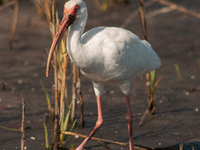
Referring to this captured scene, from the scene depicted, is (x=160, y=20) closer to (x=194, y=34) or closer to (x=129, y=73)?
(x=194, y=34)

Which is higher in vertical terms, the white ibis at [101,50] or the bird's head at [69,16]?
the bird's head at [69,16]

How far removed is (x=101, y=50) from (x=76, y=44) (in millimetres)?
285

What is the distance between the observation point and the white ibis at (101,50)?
355cm

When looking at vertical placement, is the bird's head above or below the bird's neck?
above

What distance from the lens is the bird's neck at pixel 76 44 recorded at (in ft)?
11.6

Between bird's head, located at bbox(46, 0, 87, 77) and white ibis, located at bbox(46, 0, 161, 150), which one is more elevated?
bird's head, located at bbox(46, 0, 87, 77)

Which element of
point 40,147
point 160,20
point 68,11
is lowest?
point 160,20

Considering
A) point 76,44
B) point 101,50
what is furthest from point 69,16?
point 101,50

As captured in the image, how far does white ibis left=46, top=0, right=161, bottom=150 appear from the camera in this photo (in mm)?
3549

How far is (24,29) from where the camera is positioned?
347 inches

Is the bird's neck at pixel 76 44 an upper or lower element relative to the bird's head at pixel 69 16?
lower

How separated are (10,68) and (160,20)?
470 centimetres

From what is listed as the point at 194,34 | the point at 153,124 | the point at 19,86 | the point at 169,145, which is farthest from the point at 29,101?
the point at 194,34

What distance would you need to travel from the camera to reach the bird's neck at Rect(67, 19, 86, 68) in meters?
3.53
